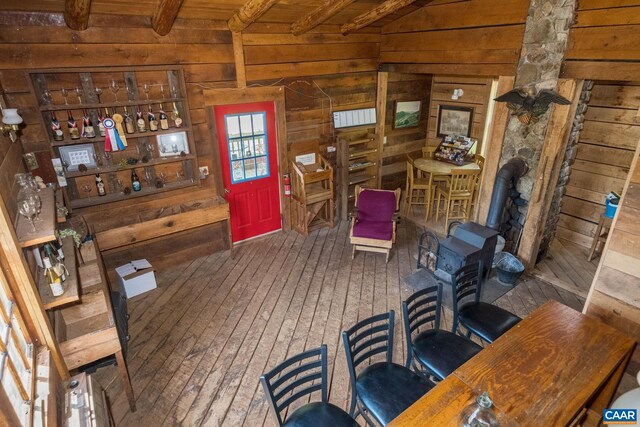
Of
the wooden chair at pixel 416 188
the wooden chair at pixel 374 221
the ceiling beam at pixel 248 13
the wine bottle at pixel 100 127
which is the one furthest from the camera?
the wooden chair at pixel 416 188

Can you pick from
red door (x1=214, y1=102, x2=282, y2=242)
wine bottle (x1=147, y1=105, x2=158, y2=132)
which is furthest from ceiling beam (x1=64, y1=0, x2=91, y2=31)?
red door (x1=214, y1=102, x2=282, y2=242)

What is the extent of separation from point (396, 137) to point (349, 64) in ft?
5.24

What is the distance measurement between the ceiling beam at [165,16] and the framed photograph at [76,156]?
A: 1.34 meters

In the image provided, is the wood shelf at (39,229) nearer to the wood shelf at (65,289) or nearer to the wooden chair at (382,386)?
the wood shelf at (65,289)

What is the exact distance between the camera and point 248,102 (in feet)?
14.5

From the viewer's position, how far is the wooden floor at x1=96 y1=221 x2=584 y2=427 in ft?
8.81

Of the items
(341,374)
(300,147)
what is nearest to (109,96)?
(300,147)

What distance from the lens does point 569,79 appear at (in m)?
3.45

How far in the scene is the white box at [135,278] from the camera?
3812mm

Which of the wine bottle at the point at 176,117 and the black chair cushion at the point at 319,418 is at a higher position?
the wine bottle at the point at 176,117

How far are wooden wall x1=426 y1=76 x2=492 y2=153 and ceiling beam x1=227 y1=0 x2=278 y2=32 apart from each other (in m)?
3.92

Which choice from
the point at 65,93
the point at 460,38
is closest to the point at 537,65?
the point at 460,38

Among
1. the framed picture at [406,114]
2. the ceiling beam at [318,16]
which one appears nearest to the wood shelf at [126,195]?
the ceiling beam at [318,16]

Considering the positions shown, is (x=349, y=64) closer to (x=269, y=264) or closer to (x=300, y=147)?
(x=300, y=147)
